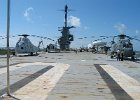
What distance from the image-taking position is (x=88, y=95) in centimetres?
1185

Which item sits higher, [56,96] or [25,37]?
[25,37]

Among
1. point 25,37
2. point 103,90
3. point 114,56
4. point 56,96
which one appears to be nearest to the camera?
point 56,96

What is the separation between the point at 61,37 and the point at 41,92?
4934 inches

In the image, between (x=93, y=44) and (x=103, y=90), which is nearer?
(x=103, y=90)

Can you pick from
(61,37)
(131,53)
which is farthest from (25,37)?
(61,37)

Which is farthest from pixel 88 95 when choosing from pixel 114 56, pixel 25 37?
pixel 25 37

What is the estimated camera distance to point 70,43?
13912 cm

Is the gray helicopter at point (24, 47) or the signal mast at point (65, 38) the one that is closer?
the gray helicopter at point (24, 47)

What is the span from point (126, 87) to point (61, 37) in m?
124

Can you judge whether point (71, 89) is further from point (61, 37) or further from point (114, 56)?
point (61, 37)

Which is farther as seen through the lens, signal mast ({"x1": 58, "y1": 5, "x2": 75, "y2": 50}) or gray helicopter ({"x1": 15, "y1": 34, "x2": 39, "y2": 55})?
signal mast ({"x1": 58, "y1": 5, "x2": 75, "y2": 50})

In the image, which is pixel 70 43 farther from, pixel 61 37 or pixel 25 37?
pixel 25 37

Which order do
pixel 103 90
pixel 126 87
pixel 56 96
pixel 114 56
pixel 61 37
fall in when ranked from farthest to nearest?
pixel 61 37
pixel 114 56
pixel 126 87
pixel 103 90
pixel 56 96

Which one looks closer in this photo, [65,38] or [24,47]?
[24,47]
